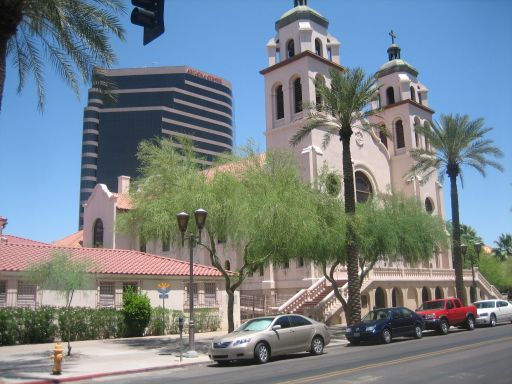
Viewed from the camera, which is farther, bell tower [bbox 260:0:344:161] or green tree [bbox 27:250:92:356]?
bell tower [bbox 260:0:344:161]

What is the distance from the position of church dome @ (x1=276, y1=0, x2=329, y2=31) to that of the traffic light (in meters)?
38.5

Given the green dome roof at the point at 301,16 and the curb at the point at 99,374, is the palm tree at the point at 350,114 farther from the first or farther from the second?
the green dome roof at the point at 301,16

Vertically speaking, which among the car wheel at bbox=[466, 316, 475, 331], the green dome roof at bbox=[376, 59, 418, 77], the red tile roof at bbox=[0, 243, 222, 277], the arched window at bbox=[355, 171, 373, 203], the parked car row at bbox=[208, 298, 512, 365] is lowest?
the car wheel at bbox=[466, 316, 475, 331]

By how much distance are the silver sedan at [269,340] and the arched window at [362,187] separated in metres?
27.8

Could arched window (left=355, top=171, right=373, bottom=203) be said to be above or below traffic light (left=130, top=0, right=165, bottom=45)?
above

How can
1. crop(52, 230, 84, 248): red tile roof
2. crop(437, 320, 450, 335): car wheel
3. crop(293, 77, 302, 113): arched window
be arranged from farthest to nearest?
1. crop(52, 230, 84, 248): red tile roof
2. crop(293, 77, 302, 113): arched window
3. crop(437, 320, 450, 335): car wheel

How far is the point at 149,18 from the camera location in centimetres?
652

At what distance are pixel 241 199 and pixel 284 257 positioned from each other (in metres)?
3.92

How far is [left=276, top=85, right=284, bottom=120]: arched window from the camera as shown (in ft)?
144

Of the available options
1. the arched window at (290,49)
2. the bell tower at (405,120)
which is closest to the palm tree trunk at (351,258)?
the arched window at (290,49)

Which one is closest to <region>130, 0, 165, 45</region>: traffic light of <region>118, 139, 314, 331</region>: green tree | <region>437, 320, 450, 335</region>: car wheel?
<region>118, 139, 314, 331</region>: green tree

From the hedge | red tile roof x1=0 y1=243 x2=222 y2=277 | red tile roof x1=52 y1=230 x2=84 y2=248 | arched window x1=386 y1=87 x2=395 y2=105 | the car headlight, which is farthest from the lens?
red tile roof x1=52 y1=230 x2=84 y2=248

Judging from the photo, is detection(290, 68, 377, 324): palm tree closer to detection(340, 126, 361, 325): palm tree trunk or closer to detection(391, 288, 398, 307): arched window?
detection(340, 126, 361, 325): palm tree trunk

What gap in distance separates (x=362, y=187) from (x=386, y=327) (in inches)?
1032
